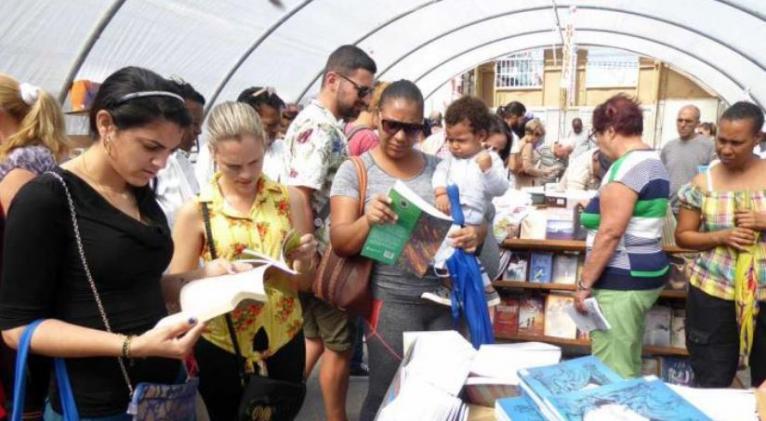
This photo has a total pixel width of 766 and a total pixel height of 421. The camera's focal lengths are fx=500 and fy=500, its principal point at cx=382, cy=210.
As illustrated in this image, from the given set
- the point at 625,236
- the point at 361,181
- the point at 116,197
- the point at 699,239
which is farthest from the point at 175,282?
the point at 699,239

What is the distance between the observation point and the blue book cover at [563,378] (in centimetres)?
123

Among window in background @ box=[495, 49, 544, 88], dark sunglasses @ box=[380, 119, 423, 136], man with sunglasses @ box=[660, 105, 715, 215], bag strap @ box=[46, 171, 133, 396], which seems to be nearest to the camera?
bag strap @ box=[46, 171, 133, 396]

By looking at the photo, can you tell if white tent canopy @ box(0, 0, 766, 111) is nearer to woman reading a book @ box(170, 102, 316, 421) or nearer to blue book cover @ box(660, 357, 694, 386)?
woman reading a book @ box(170, 102, 316, 421)

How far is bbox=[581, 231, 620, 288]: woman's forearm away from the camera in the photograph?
254 cm

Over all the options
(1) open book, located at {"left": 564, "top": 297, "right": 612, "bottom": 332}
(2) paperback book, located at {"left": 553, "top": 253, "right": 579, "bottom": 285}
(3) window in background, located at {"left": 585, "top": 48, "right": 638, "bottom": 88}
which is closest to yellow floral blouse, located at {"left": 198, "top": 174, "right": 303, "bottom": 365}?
(1) open book, located at {"left": 564, "top": 297, "right": 612, "bottom": 332}

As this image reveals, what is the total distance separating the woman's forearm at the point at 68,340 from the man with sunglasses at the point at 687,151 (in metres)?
6.13

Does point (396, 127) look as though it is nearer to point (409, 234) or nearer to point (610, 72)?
point (409, 234)

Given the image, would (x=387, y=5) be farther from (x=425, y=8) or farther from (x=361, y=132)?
(x=361, y=132)

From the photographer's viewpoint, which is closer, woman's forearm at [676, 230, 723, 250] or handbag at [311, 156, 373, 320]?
handbag at [311, 156, 373, 320]

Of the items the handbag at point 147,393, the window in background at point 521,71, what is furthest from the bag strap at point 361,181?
the window in background at point 521,71

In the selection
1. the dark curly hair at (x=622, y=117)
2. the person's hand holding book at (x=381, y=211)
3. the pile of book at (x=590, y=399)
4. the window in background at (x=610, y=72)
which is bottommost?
the pile of book at (x=590, y=399)

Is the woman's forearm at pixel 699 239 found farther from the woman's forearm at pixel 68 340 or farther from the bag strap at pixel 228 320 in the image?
the woman's forearm at pixel 68 340

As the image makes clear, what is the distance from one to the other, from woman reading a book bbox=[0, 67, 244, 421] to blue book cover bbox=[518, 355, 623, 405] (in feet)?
2.95

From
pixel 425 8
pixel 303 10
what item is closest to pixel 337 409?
pixel 303 10
